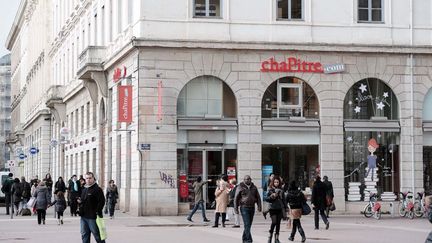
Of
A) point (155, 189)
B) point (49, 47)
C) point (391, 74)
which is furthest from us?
point (49, 47)

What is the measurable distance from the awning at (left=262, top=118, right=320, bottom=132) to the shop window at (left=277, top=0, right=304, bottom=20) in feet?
14.4

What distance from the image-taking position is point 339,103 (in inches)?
1624

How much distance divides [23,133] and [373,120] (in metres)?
65.3

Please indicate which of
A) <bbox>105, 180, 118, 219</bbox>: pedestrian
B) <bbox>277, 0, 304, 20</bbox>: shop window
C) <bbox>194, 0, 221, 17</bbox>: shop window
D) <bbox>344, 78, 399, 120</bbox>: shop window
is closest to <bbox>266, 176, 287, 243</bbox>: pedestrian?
<bbox>105, 180, 118, 219</bbox>: pedestrian

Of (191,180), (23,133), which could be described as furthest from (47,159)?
(191,180)

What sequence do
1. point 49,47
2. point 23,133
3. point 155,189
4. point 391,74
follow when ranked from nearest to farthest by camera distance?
point 155,189 → point 391,74 → point 49,47 → point 23,133

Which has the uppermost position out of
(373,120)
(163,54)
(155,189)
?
(163,54)

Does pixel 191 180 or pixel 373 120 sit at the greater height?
pixel 373 120

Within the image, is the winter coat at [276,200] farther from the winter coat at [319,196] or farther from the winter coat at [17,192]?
the winter coat at [17,192]

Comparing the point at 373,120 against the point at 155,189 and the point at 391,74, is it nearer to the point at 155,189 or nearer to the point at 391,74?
the point at 391,74

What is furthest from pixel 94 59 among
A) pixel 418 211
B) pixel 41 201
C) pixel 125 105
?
pixel 418 211

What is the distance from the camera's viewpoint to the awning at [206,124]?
1569 inches

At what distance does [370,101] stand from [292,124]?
3758 mm

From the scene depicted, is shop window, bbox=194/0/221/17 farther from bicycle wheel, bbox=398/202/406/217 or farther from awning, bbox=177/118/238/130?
bicycle wheel, bbox=398/202/406/217
